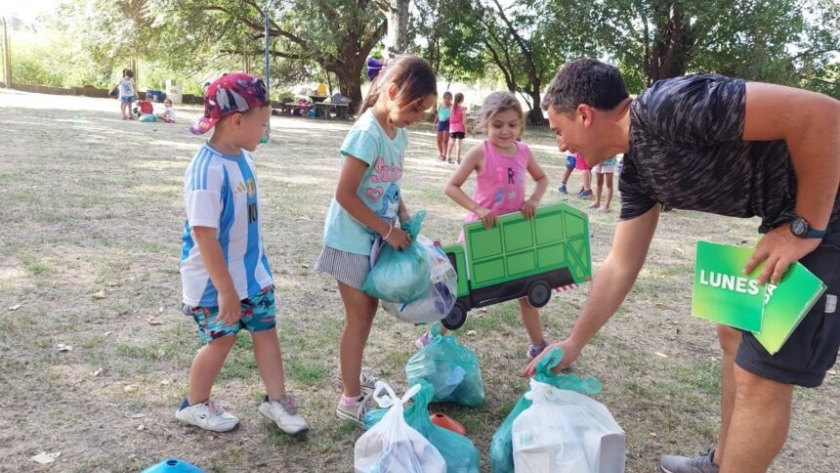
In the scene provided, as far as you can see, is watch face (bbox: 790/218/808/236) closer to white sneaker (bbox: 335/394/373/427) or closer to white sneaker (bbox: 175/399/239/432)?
white sneaker (bbox: 335/394/373/427)

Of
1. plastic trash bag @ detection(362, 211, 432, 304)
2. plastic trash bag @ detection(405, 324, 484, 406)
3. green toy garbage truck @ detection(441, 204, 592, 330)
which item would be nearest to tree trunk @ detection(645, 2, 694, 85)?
green toy garbage truck @ detection(441, 204, 592, 330)

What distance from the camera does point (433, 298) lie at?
2762mm

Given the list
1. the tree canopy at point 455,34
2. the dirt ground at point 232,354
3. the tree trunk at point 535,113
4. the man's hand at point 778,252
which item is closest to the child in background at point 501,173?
the dirt ground at point 232,354

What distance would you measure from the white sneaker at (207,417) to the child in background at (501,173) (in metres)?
1.24

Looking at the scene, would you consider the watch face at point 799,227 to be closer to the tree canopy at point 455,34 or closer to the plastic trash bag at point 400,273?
the plastic trash bag at point 400,273

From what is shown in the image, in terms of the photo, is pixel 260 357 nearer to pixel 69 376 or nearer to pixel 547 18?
pixel 69 376

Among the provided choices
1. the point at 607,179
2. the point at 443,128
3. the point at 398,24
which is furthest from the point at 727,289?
the point at 398,24

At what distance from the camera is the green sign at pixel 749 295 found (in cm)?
170

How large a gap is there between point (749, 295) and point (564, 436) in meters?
0.71

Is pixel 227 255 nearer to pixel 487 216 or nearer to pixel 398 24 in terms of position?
pixel 487 216

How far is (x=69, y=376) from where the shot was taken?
302 centimetres

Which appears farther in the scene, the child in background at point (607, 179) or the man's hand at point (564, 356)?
the child in background at point (607, 179)

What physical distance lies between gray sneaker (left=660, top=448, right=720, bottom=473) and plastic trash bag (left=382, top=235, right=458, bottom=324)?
3.54 feet

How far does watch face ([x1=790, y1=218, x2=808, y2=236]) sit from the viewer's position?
172 cm
